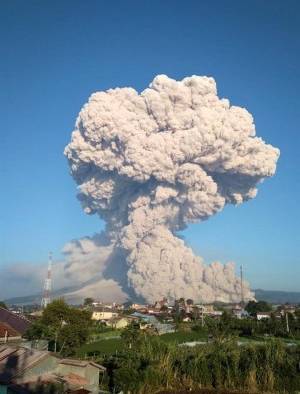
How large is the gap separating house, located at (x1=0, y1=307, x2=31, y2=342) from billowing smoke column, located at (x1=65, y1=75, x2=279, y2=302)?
27.9 m

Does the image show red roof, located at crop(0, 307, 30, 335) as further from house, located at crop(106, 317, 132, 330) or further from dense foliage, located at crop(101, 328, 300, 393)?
house, located at crop(106, 317, 132, 330)

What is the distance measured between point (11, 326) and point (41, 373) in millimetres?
19218

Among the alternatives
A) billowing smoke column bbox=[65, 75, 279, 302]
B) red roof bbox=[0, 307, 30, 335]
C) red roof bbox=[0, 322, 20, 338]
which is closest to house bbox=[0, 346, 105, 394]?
red roof bbox=[0, 322, 20, 338]

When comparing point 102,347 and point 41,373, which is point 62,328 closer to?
point 102,347

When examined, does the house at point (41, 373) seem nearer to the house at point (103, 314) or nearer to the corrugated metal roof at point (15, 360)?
the corrugated metal roof at point (15, 360)

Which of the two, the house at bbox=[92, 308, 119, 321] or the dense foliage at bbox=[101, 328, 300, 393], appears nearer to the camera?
the dense foliage at bbox=[101, 328, 300, 393]

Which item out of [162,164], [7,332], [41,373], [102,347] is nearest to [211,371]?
[41,373]

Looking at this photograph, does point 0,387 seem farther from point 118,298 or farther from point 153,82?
point 118,298

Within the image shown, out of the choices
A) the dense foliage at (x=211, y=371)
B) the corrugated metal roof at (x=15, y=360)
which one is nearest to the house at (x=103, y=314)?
the dense foliage at (x=211, y=371)

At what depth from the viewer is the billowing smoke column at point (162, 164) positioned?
60781mm

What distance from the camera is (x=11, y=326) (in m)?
34.3

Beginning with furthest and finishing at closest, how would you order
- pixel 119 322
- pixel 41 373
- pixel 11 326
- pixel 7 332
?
pixel 119 322 → pixel 11 326 → pixel 7 332 → pixel 41 373

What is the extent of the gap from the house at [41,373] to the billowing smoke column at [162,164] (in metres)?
43.9

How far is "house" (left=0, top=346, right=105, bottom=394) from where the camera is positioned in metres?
15.1
